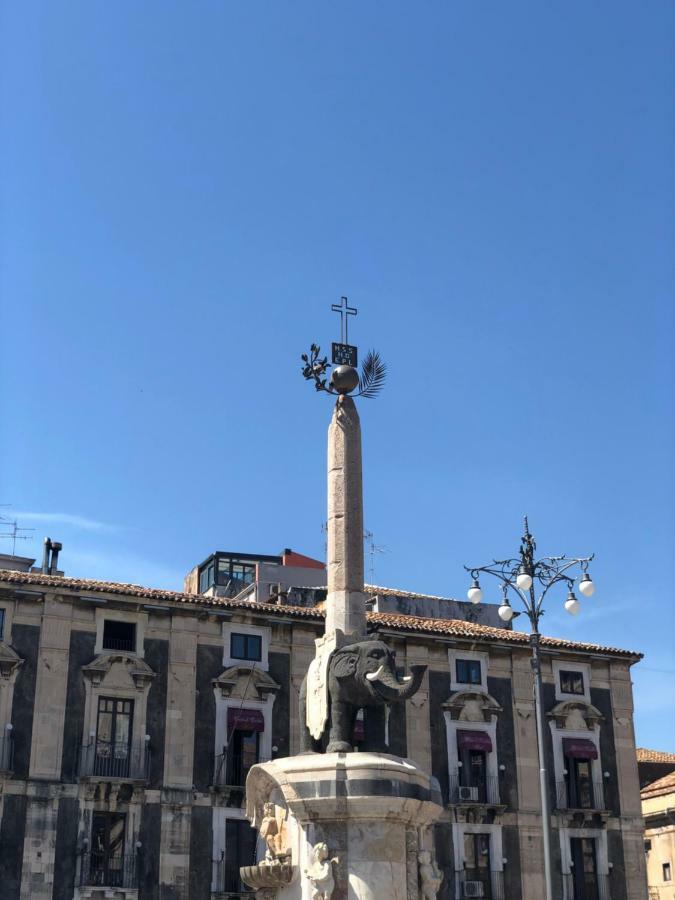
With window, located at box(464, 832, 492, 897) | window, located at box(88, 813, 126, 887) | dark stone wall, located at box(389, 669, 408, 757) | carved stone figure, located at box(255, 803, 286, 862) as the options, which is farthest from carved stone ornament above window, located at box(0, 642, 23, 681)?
carved stone figure, located at box(255, 803, 286, 862)

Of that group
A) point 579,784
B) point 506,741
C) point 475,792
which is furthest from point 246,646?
point 579,784

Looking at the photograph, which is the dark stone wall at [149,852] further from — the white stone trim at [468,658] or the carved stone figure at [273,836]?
the carved stone figure at [273,836]

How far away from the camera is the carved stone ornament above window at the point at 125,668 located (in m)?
38.5

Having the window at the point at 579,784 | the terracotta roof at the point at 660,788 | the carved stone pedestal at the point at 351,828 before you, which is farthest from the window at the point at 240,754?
the carved stone pedestal at the point at 351,828

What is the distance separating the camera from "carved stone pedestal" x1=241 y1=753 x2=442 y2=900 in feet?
56.7

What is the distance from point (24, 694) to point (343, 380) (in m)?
19.8

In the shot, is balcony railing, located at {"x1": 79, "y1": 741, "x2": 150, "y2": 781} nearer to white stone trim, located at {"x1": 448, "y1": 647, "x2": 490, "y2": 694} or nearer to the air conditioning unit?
the air conditioning unit

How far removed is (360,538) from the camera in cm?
2103

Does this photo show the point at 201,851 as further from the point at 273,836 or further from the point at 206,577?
the point at 273,836

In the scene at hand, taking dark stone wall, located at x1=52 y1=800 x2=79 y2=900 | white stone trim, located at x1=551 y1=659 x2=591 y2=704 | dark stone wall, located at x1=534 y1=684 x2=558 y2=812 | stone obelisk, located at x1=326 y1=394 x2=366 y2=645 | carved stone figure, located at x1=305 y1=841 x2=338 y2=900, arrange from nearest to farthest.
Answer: carved stone figure, located at x1=305 y1=841 x2=338 y2=900 < stone obelisk, located at x1=326 y1=394 x2=366 y2=645 < dark stone wall, located at x1=52 y1=800 x2=79 y2=900 < dark stone wall, located at x1=534 y1=684 x2=558 y2=812 < white stone trim, located at x1=551 y1=659 x2=591 y2=704

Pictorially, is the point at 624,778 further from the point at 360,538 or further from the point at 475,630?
the point at 360,538

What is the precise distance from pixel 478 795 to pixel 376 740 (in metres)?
24.5

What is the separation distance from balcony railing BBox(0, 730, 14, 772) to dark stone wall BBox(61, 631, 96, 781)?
144cm

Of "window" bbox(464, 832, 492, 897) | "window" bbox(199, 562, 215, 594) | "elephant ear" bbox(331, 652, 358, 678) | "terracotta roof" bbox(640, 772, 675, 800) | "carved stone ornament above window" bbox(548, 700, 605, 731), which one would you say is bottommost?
"window" bbox(464, 832, 492, 897)
